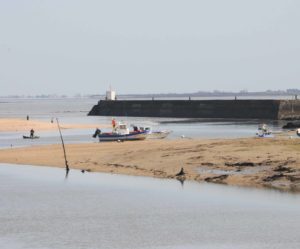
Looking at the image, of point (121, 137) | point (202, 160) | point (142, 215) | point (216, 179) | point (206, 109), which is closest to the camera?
point (142, 215)

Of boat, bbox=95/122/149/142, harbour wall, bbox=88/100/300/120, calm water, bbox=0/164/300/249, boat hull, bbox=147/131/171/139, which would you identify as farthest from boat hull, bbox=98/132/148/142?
harbour wall, bbox=88/100/300/120

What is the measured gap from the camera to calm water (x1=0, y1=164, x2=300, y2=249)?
24.3 metres

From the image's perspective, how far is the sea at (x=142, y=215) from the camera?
24312 mm

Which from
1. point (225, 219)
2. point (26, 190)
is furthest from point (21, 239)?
point (26, 190)

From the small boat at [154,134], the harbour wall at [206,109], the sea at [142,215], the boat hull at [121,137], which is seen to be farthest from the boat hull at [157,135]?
the harbour wall at [206,109]

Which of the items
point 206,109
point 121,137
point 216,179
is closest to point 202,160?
point 216,179

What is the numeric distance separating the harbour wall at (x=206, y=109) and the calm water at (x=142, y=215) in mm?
75782

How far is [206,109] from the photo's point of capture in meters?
129

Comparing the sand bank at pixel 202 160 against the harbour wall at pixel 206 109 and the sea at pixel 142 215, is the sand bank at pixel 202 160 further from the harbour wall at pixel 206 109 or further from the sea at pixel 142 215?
the harbour wall at pixel 206 109

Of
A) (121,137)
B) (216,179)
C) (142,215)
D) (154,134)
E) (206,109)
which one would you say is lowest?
(142,215)

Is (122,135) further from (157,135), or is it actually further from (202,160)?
(202,160)

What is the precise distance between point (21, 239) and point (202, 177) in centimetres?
1393

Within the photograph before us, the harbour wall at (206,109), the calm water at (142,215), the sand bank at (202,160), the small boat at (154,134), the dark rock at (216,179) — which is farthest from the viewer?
the harbour wall at (206,109)

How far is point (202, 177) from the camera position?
37.1m
